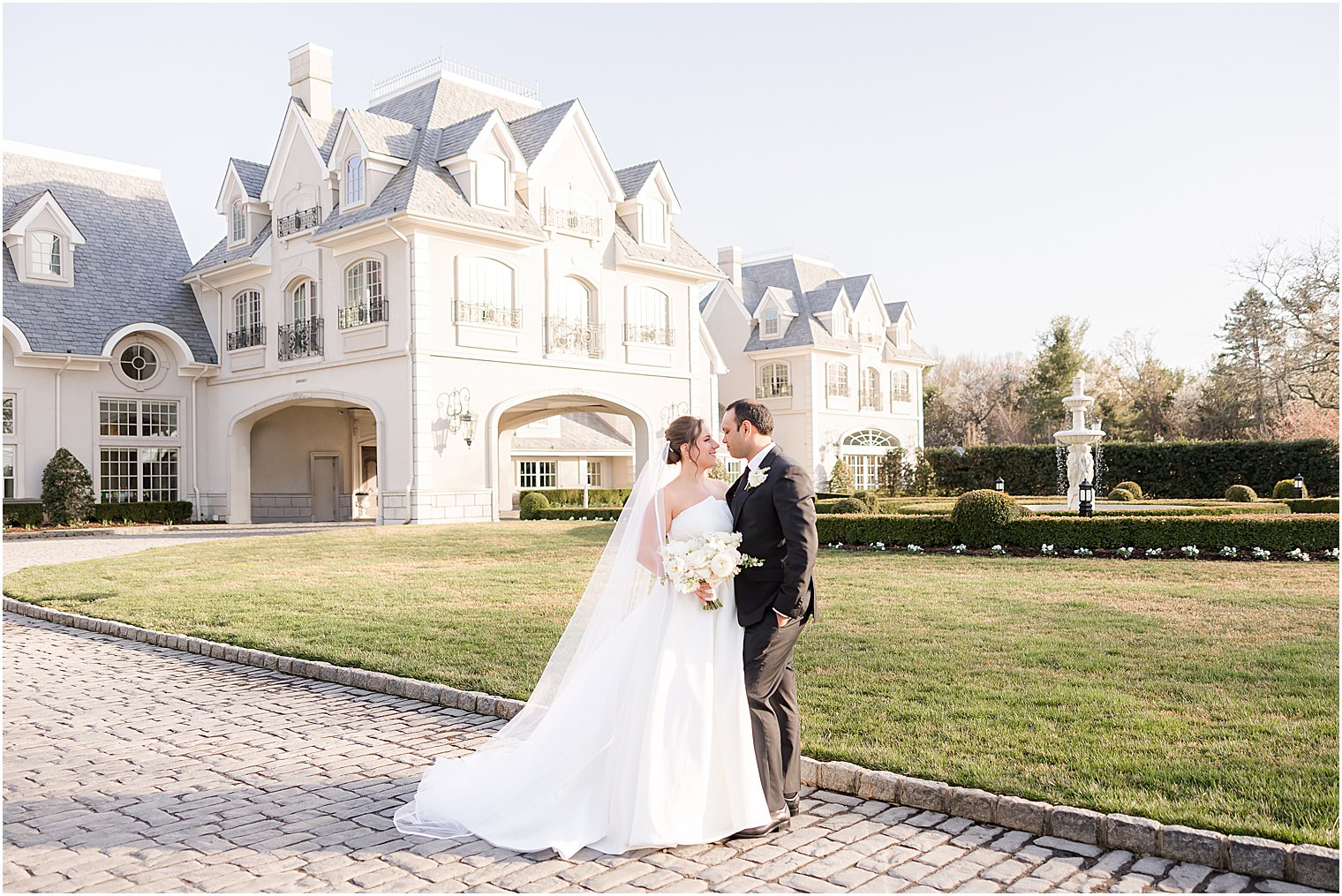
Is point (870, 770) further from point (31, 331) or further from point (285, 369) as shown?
point (31, 331)

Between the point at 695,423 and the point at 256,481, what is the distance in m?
29.9

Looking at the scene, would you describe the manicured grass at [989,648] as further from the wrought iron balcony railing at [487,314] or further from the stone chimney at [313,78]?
the stone chimney at [313,78]

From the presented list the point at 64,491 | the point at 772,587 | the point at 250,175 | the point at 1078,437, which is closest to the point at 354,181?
the point at 250,175

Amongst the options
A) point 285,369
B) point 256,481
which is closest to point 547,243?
point 285,369

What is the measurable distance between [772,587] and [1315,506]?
2269 centimetres

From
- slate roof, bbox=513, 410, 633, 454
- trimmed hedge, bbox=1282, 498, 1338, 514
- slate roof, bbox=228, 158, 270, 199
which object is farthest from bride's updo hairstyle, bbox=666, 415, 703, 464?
slate roof, bbox=513, 410, 633, 454

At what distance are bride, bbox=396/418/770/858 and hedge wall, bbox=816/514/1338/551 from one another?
12.8 meters

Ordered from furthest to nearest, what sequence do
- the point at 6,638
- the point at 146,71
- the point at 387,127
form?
the point at 387,127, the point at 6,638, the point at 146,71

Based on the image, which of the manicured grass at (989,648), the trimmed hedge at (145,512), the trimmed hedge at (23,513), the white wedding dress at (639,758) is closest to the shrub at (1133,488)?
the manicured grass at (989,648)

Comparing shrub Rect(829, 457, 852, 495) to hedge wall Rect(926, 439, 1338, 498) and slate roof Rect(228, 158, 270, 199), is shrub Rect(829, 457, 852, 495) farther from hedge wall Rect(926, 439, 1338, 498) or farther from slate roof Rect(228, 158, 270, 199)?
slate roof Rect(228, 158, 270, 199)

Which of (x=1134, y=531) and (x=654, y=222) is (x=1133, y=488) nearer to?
(x=654, y=222)

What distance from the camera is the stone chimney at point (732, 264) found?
154 feet

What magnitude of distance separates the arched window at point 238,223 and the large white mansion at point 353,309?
0.06 meters

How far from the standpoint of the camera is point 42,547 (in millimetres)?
22688
